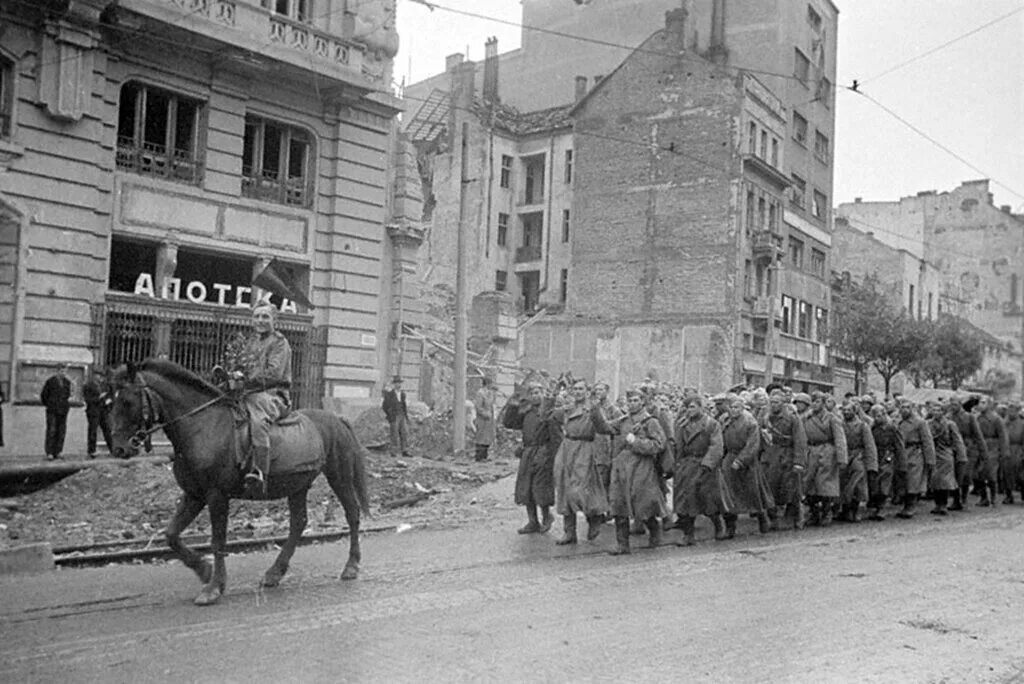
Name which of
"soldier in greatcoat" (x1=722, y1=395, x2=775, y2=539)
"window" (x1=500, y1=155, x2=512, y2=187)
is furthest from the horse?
"window" (x1=500, y1=155, x2=512, y2=187)

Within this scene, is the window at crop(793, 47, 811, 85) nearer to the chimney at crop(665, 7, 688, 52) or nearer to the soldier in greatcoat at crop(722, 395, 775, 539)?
the chimney at crop(665, 7, 688, 52)

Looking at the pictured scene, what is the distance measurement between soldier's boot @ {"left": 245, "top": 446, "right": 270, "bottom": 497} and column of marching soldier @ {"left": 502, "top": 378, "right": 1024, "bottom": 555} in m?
4.44

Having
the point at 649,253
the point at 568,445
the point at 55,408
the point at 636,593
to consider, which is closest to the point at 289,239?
the point at 55,408

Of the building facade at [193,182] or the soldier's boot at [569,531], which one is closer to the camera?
the soldier's boot at [569,531]

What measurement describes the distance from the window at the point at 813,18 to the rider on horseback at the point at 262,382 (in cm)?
4750

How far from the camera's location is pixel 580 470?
12484 mm

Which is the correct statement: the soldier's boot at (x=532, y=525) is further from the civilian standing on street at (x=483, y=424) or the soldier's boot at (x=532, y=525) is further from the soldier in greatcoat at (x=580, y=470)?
the civilian standing on street at (x=483, y=424)

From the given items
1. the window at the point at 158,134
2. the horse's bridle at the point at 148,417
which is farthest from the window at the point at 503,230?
the horse's bridle at the point at 148,417

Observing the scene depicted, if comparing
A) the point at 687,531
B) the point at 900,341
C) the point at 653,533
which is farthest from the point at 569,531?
the point at 900,341

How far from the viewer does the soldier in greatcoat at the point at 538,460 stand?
13422 millimetres

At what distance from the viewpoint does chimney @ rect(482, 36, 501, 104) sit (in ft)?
190

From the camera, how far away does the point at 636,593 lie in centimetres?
946

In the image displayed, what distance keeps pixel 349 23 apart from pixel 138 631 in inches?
722

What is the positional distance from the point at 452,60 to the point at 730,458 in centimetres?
5001
